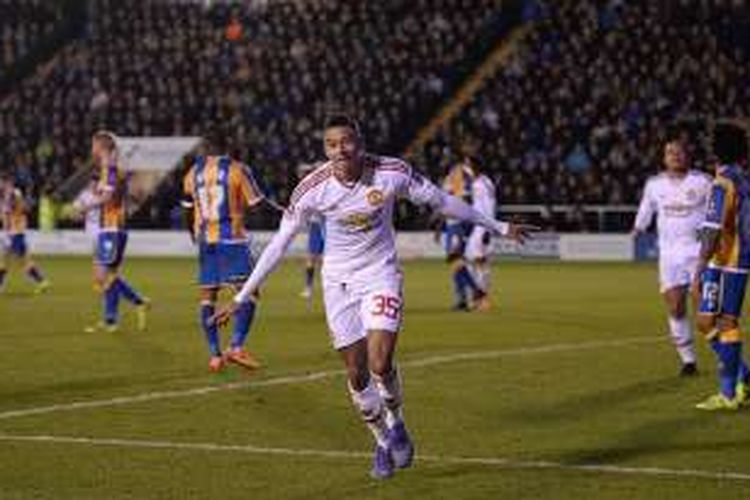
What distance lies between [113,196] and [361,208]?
1078 cm

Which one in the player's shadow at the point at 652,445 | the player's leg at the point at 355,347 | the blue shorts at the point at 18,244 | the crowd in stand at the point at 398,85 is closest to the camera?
the player's leg at the point at 355,347

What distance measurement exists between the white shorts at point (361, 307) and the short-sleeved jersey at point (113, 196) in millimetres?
10439

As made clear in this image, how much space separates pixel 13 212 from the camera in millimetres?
30766

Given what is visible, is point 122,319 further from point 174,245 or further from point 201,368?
point 174,245

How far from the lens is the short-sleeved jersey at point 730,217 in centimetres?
1288

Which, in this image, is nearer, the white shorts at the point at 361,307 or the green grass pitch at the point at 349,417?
the green grass pitch at the point at 349,417

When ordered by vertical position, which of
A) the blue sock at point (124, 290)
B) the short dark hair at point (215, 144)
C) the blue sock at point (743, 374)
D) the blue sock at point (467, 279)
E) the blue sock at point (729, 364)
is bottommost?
the blue sock at point (467, 279)

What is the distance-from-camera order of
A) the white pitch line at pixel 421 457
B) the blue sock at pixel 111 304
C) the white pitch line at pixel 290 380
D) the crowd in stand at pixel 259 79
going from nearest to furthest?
1. the white pitch line at pixel 421 457
2. the white pitch line at pixel 290 380
3. the blue sock at pixel 111 304
4. the crowd in stand at pixel 259 79

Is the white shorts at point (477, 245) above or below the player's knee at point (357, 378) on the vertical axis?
below

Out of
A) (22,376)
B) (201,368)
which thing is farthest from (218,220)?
(22,376)

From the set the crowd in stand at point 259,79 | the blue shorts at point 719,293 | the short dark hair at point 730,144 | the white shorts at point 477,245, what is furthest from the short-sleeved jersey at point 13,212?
the short dark hair at point 730,144

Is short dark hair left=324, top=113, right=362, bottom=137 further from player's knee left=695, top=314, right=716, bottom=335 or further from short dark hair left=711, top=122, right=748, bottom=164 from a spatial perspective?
player's knee left=695, top=314, right=716, bottom=335

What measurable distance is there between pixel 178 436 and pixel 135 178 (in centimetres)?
3828

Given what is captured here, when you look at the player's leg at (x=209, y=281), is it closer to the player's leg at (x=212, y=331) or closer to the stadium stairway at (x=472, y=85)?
the player's leg at (x=212, y=331)
